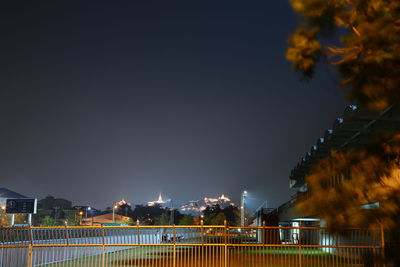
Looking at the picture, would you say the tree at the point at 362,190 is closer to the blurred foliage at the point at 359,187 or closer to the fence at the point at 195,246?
the blurred foliage at the point at 359,187

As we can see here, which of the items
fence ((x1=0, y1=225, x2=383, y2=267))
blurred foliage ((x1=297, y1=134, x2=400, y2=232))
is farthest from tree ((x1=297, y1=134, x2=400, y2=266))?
fence ((x1=0, y1=225, x2=383, y2=267))

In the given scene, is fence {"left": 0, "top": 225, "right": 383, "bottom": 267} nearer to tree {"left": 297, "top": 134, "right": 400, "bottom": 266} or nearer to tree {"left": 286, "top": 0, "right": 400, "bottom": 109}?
tree {"left": 297, "top": 134, "right": 400, "bottom": 266}

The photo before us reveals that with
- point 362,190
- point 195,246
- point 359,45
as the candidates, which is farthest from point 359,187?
point 195,246

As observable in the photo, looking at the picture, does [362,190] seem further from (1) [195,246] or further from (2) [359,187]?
(1) [195,246]

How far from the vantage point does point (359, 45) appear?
7664mm

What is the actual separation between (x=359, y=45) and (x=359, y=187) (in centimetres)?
217

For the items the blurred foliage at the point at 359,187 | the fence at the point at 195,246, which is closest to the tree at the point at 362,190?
the blurred foliage at the point at 359,187

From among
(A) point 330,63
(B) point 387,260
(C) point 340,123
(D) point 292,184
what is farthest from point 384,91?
(D) point 292,184

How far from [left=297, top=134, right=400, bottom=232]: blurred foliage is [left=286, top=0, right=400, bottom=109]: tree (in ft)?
2.62

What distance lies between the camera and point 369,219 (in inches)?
287

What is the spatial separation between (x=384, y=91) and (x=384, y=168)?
1156mm

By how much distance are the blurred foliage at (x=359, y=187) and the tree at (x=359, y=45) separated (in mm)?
797

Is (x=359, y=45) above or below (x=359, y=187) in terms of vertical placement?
above

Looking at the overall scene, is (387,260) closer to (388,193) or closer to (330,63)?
(388,193)
